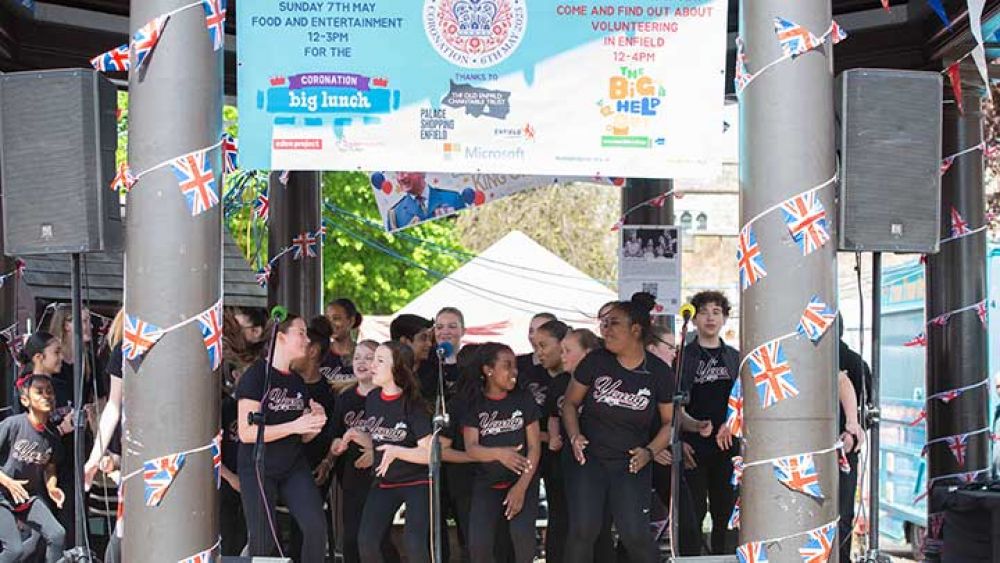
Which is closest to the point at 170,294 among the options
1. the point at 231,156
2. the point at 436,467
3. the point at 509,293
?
the point at 231,156

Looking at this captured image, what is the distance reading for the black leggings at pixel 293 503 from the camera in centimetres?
740

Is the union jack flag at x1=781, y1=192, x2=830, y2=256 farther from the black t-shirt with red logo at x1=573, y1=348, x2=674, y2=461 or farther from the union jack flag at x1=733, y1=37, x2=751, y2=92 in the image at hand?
the black t-shirt with red logo at x1=573, y1=348, x2=674, y2=461

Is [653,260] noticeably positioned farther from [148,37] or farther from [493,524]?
[148,37]

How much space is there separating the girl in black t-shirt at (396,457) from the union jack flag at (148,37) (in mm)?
2782

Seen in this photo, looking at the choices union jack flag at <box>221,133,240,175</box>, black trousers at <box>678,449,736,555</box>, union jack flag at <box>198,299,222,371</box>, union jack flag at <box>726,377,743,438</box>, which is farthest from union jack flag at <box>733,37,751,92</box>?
black trousers at <box>678,449,736,555</box>

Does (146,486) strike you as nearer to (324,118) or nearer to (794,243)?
(324,118)

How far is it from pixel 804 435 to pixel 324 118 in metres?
2.94

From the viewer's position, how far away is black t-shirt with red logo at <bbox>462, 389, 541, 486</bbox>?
7.69 m

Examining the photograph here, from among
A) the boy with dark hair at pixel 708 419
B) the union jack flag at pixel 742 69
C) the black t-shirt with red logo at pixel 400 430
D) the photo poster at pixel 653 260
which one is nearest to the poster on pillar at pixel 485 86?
the union jack flag at pixel 742 69

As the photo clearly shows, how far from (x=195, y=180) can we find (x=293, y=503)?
9.44ft

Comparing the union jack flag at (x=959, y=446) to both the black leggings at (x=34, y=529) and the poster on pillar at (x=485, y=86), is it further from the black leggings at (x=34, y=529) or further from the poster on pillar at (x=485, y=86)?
the black leggings at (x=34, y=529)

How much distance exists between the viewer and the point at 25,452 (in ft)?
26.0

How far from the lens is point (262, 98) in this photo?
Result: 259 inches

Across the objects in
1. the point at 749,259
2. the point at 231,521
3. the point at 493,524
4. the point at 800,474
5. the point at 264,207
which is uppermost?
the point at 264,207
